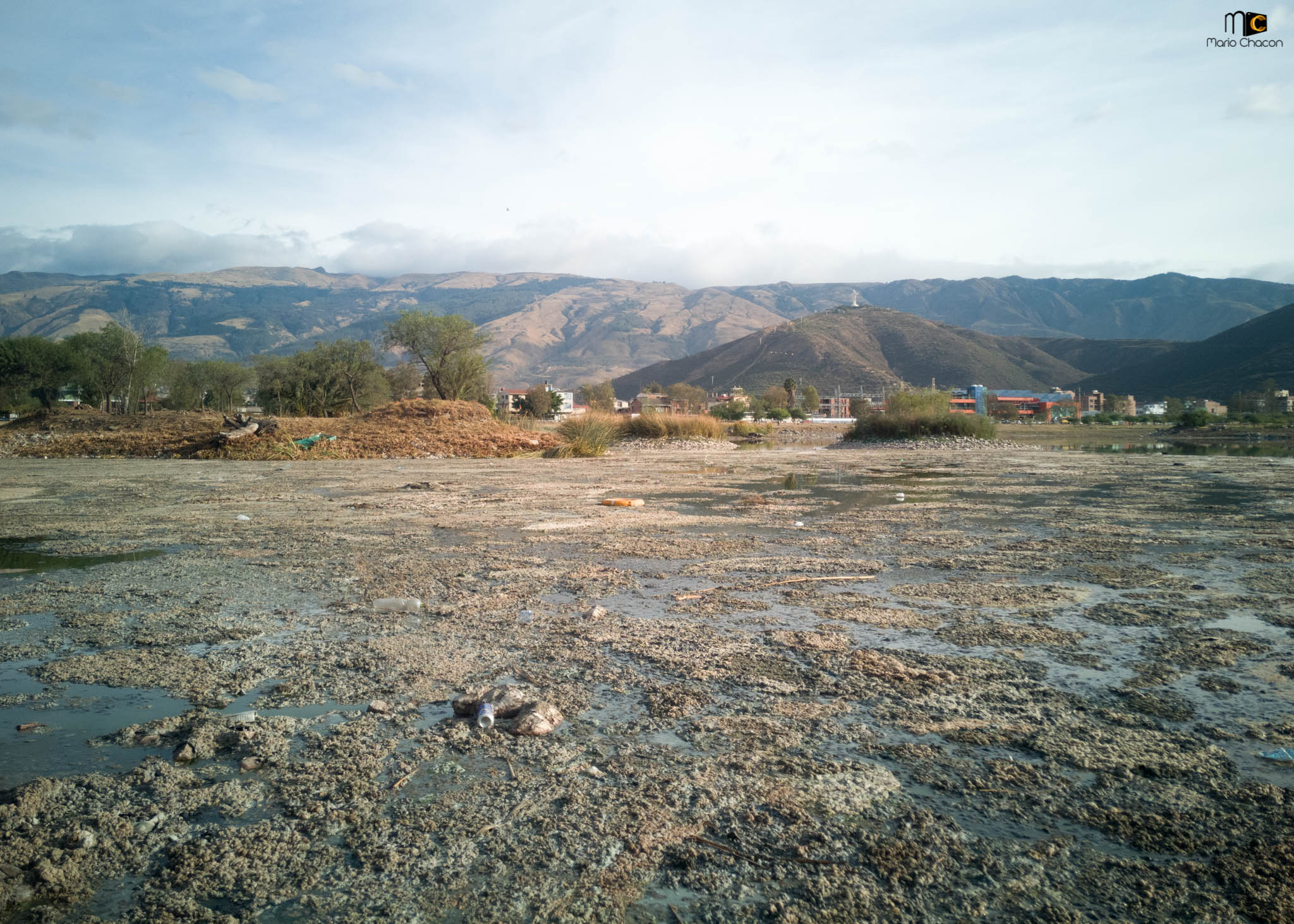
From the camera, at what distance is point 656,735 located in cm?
304

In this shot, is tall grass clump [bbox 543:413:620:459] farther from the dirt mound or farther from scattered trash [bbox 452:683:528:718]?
scattered trash [bbox 452:683:528:718]

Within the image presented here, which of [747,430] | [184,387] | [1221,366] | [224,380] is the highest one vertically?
[1221,366]

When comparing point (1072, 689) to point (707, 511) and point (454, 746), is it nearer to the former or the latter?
point (454, 746)

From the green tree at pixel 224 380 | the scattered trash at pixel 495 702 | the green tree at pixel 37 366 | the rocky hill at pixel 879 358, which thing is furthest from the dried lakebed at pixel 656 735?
the rocky hill at pixel 879 358

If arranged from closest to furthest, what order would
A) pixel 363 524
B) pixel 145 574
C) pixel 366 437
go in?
pixel 145 574, pixel 363 524, pixel 366 437

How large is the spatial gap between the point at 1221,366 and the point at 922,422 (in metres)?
91.9

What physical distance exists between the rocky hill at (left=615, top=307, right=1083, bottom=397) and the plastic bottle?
12218 centimetres

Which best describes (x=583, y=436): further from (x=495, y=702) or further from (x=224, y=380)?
(x=224, y=380)

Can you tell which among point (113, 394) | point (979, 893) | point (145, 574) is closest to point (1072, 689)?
point (979, 893)

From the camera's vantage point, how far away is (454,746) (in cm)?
295

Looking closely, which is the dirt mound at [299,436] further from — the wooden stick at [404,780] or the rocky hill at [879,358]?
the rocky hill at [879,358]

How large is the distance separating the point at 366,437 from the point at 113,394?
30.1 meters

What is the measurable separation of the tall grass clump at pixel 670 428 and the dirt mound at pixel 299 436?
24.9ft

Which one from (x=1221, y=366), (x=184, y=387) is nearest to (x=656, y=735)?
(x=184, y=387)
